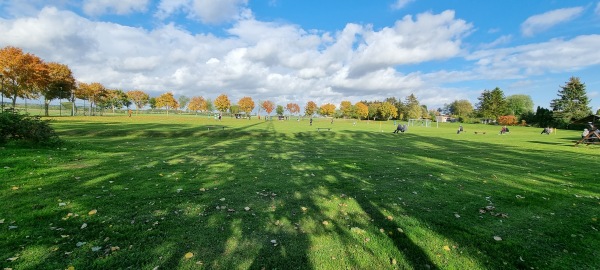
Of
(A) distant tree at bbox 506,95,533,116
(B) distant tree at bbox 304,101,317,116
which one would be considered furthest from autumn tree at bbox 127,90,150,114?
(A) distant tree at bbox 506,95,533,116

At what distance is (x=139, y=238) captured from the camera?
4.79 metres

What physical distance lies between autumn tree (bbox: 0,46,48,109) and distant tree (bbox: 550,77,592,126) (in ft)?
380

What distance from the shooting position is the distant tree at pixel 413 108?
400ft

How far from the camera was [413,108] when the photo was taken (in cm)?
12769

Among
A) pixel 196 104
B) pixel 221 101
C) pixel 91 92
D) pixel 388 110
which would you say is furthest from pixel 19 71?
pixel 388 110

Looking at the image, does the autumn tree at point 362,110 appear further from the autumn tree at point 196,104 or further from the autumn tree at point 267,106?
the autumn tree at point 196,104

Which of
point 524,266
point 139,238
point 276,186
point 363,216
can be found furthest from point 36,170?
point 524,266

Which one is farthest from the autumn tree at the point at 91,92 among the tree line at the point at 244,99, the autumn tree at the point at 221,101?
Answer: the autumn tree at the point at 221,101

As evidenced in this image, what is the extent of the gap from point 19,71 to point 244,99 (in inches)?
3754

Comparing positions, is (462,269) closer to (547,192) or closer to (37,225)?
(547,192)

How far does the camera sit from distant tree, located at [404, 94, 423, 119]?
122 meters

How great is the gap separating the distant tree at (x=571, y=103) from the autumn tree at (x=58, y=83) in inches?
4737

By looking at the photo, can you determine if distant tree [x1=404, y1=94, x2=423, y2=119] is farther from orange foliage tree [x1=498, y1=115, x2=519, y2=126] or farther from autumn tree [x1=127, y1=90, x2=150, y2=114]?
autumn tree [x1=127, y1=90, x2=150, y2=114]

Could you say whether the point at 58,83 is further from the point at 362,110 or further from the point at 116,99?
the point at 362,110
